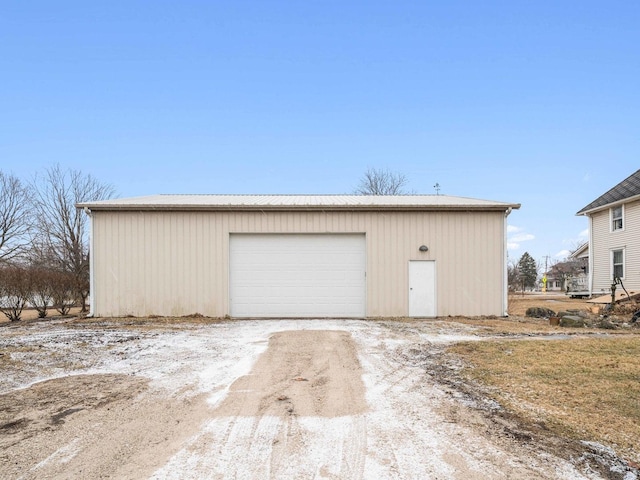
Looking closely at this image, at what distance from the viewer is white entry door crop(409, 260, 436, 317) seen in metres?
12.1

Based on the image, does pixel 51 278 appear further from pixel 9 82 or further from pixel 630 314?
pixel 630 314

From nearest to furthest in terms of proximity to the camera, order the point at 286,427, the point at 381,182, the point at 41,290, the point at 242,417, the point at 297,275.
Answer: the point at 286,427 < the point at 242,417 < the point at 297,275 < the point at 41,290 < the point at 381,182

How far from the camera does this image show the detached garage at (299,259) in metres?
12.0

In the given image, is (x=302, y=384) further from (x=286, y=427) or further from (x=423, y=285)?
(x=423, y=285)

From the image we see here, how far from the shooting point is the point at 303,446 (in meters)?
3.12

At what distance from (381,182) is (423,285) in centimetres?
2414

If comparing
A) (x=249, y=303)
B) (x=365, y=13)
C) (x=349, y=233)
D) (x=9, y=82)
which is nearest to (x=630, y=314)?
(x=349, y=233)

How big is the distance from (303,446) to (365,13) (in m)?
14.9

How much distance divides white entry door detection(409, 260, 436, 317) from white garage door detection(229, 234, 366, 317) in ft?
4.97

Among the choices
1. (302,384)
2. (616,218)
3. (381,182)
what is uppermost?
(381,182)

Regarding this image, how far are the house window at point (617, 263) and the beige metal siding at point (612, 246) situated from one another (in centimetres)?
23

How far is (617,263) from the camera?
1981 centimetres

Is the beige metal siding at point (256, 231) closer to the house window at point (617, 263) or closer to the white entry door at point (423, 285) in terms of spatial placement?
the white entry door at point (423, 285)

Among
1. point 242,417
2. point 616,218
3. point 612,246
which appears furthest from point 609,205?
point 242,417
